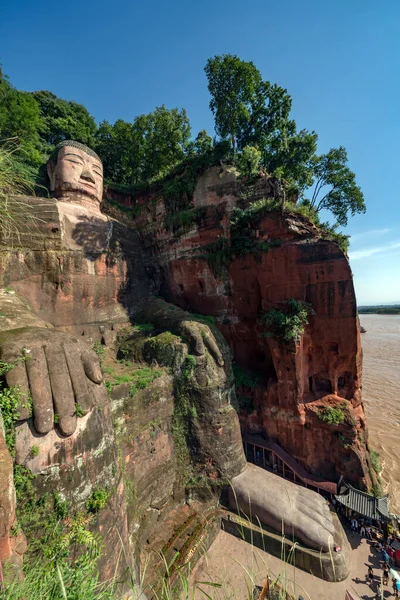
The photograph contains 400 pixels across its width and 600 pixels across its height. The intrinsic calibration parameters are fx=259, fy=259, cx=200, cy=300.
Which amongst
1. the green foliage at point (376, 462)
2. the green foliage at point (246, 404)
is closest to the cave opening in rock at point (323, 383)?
the green foliage at point (246, 404)

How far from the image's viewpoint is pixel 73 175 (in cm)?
1281

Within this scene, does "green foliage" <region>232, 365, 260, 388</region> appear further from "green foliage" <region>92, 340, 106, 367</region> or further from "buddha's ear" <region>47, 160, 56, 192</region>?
"buddha's ear" <region>47, 160, 56, 192</region>

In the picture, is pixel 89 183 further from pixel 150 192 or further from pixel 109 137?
pixel 109 137

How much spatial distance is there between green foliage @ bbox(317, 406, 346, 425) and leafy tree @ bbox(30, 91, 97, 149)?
2696 cm

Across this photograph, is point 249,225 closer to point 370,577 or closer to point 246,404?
point 246,404

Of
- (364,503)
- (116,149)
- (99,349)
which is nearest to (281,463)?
(364,503)

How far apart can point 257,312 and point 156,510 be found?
10145 mm

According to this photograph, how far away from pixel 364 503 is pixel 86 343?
14.3m

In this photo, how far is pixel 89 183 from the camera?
13312 mm

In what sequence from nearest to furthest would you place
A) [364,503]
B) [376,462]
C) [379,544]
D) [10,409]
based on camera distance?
[10,409]
[379,544]
[364,503]
[376,462]

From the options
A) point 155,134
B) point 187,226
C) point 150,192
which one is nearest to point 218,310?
point 187,226

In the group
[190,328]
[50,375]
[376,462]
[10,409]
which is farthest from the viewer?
[376,462]

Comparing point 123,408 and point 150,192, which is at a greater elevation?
point 150,192

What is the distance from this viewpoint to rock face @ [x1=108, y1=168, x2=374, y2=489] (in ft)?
41.4
